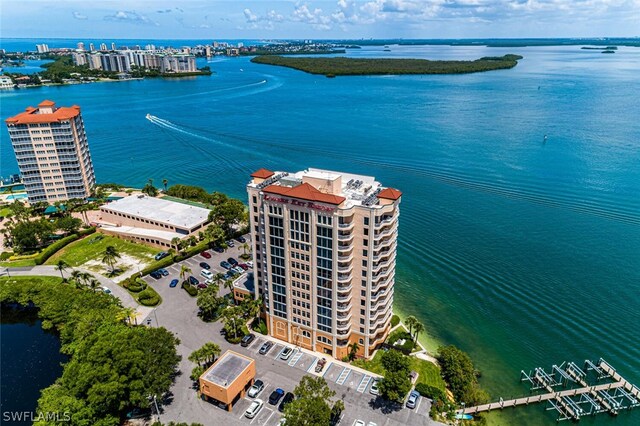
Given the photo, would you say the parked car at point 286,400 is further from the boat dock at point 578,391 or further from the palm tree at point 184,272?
the palm tree at point 184,272

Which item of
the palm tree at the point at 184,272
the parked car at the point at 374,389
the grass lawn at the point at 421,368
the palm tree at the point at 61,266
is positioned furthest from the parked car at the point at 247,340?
the palm tree at the point at 61,266

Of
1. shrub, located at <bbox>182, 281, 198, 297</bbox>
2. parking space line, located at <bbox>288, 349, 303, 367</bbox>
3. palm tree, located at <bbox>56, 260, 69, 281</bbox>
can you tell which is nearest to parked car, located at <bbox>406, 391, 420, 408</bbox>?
parking space line, located at <bbox>288, 349, 303, 367</bbox>

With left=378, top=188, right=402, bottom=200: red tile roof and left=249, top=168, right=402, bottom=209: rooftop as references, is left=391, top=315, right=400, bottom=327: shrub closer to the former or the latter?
left=249, top=168, right=402, bottom=209: rooftop

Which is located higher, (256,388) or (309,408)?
(309,408)

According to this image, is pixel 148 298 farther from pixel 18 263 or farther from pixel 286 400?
pixel 18 263

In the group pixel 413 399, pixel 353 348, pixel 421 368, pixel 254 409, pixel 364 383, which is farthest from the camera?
pixel 353 348

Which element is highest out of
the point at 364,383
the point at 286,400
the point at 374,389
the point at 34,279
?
the point at 34,279

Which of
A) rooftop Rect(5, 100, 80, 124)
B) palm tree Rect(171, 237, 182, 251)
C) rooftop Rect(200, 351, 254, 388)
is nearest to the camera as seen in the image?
rooftop Rect(200, 351, 254, 388)

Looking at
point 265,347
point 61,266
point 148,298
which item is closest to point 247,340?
point 265,347

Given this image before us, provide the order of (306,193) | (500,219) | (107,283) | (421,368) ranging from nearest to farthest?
1. (306,193)
2. (421,368)
3. (107,283)
4. (500,219)
